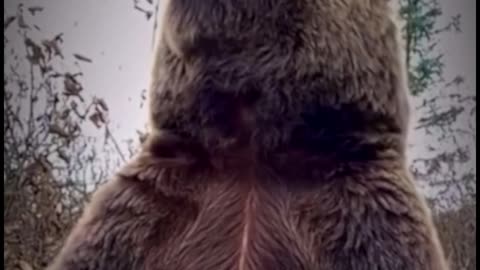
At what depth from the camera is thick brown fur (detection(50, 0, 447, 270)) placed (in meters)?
1.01

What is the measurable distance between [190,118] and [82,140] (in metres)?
0.97

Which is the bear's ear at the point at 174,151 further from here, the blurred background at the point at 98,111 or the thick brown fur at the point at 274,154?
the blurred background at the point at 98,111

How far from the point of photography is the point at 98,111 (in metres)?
1.87

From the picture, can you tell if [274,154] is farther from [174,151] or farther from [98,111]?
[98,111]

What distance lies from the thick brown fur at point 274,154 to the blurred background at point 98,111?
2.00 ft

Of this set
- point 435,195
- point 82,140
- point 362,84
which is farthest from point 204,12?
point 435,195

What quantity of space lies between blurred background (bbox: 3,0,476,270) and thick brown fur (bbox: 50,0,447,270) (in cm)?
61

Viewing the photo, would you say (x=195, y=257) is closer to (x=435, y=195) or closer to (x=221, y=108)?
(x=221, y=108)

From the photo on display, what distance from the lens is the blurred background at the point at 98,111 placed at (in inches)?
67.4

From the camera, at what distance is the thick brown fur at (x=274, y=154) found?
3.31ft

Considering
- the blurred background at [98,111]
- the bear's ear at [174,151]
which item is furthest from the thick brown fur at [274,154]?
the blurred background at [98,111]

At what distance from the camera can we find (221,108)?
1.04 meters

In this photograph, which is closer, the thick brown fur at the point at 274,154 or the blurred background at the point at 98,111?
the thick brown fur at the point at 274,154

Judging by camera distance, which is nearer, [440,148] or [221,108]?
[221,108]
